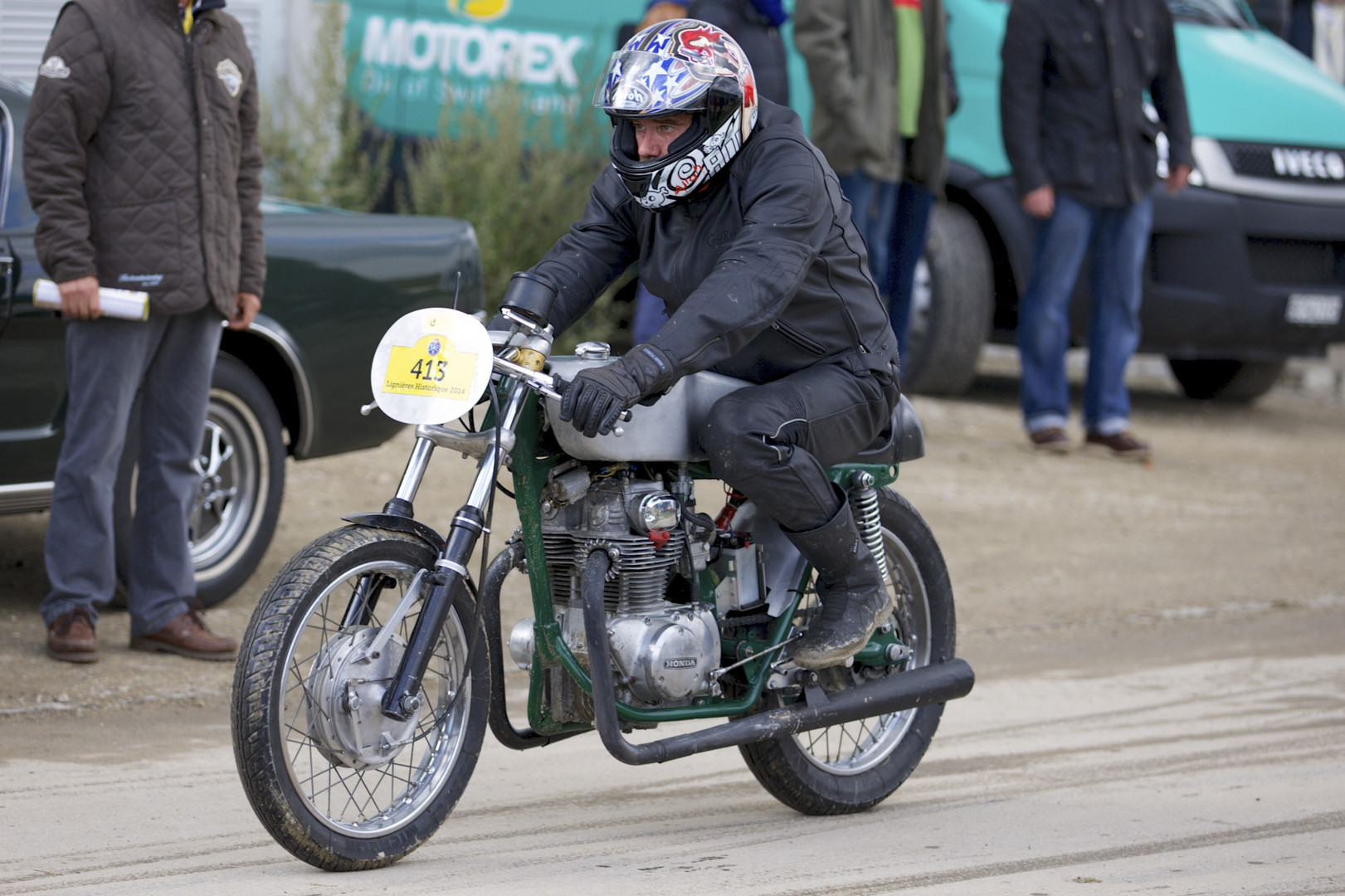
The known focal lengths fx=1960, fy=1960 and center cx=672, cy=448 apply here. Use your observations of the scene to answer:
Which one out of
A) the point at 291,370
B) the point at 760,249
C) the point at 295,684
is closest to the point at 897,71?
the point at 291,370

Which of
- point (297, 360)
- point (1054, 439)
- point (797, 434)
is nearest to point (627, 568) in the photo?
point (797, 434)

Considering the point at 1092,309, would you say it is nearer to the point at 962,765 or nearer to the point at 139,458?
the point at 962,765

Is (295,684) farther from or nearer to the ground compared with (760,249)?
nearer to the ground

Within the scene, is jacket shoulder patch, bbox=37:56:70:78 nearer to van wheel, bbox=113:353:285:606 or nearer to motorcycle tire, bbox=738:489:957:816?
van wheel, bbox=113:353:285:606

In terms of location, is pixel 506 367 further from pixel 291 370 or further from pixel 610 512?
pixel 291 370

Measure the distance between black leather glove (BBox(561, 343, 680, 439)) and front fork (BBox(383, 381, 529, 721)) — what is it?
0.62 ft

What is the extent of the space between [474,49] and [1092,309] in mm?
3584

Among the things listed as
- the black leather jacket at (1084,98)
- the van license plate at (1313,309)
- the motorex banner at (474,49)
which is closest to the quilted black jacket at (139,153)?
the motorex banner at (474,49)

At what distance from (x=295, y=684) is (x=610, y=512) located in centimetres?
77

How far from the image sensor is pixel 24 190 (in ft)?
19.6

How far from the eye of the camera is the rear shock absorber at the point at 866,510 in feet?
15.5

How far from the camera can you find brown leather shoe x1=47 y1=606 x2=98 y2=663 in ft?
19.3

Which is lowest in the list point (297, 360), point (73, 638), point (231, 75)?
point (73, 638)

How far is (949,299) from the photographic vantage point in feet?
34.9
